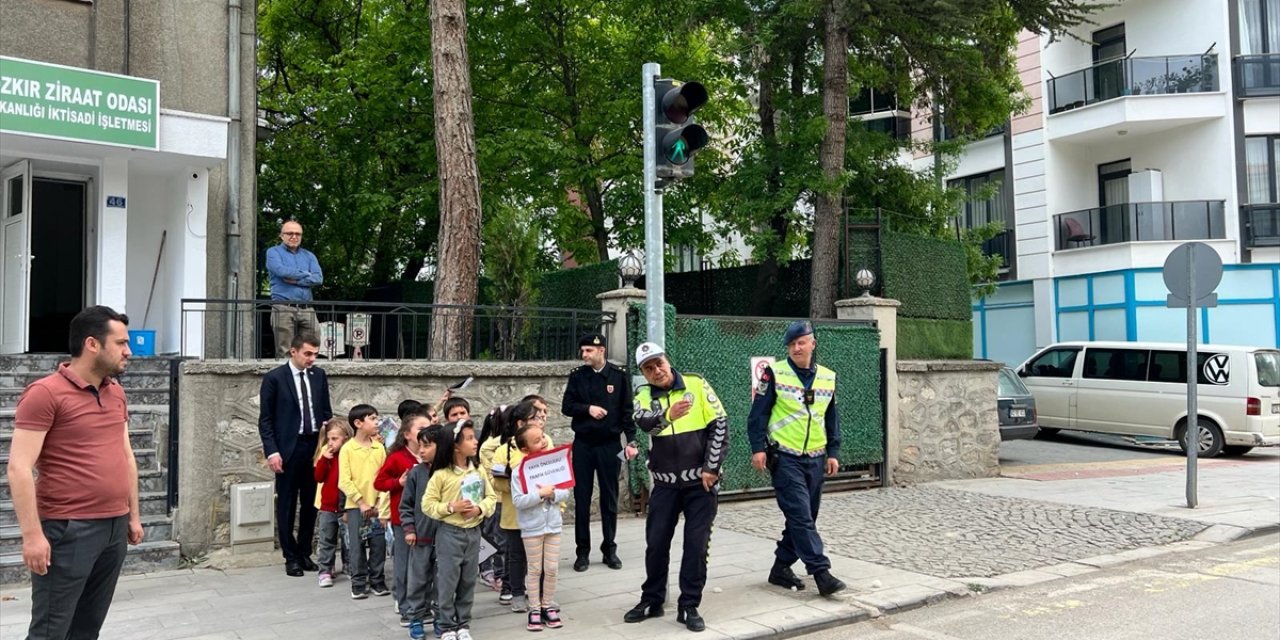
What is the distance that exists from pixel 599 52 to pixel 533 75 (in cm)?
131

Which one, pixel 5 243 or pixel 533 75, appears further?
pixel 533 75

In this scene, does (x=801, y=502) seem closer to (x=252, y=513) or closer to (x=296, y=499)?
(x=296, y=499)

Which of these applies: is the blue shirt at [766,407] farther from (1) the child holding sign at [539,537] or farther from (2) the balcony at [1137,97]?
(2) the balcony at [1137,97]

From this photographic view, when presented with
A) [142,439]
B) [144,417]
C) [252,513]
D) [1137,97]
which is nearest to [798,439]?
[252,513]

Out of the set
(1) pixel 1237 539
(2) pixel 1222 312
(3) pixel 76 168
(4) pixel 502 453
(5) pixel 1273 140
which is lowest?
(1) pixel 1237 539

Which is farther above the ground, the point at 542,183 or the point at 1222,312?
the point at 542,183

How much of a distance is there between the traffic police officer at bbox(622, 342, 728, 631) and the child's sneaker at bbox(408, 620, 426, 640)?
1.31 m

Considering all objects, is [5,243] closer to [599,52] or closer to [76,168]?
[76,168]

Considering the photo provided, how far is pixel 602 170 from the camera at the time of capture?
53.2 ft

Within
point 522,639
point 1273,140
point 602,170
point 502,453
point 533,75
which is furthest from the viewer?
point 1273,140

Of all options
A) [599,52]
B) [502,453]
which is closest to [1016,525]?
[502,453]

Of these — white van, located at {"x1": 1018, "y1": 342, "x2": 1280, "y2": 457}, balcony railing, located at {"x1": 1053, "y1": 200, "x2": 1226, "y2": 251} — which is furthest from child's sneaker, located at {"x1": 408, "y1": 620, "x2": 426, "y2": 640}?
balcony railing, located at {"x1": 1053, "y1": 200, "x2": 1226, "y2": 251}

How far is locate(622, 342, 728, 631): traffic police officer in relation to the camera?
6.14 metres

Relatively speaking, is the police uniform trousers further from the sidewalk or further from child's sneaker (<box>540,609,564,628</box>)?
child's sneaker (<box>540,609,564,628</box>)
